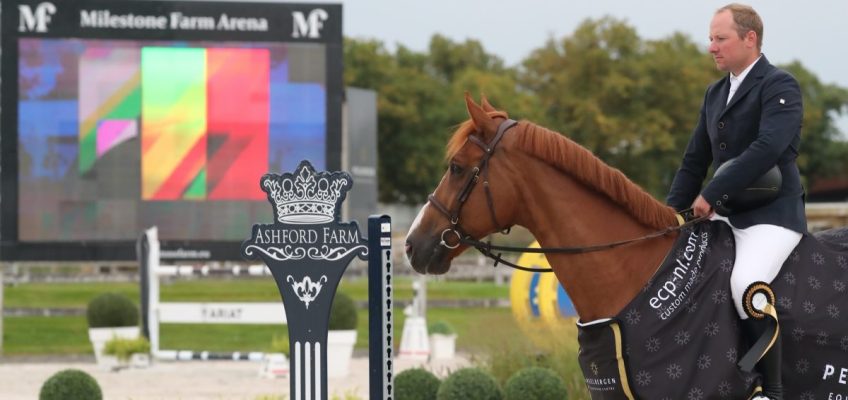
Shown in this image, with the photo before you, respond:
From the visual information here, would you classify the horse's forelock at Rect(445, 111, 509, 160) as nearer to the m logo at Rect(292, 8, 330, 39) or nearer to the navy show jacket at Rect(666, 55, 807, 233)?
the navy show jacket at Rect(666, 55, 807, 233)

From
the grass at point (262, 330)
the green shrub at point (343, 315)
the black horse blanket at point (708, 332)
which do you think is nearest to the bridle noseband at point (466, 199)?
the black horse blanket at point (708, 332)

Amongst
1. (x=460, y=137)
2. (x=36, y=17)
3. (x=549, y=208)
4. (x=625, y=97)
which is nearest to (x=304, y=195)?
(x=460, y=137)

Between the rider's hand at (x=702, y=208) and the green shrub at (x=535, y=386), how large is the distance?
3.68 metres

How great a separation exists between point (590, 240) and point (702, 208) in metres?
0.52

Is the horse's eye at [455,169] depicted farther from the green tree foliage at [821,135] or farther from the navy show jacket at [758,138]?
the green tree foliage at [821,135]

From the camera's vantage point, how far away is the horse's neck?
211 inches

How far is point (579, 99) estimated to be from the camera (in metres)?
49.0

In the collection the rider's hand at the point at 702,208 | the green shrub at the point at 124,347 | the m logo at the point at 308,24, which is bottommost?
the green shrub at the point at 124,347

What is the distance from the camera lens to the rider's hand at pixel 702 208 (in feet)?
17.9

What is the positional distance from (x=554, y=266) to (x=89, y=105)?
549 inches

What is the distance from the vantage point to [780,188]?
18.0 ft

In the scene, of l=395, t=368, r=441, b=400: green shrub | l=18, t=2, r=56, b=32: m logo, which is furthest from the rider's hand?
l=18, t=2, r=56, b=32: m logo

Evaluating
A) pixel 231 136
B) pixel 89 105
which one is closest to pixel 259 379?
pixel 231 136

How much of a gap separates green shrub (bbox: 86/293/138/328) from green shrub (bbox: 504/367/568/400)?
8.18 metres
